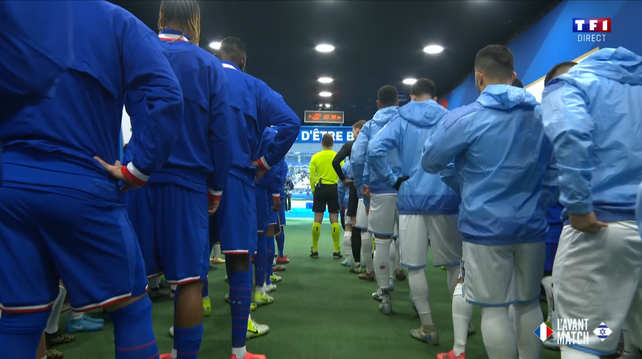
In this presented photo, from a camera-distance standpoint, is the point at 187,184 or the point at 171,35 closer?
the point at 187,184

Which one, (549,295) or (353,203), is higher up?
(353,203)

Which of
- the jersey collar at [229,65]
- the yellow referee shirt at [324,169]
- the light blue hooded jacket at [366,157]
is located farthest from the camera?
the yellow referee shirt at [324,169]

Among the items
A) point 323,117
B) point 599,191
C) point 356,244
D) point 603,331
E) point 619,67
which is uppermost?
point 323,117

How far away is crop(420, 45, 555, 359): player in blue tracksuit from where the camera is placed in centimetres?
180

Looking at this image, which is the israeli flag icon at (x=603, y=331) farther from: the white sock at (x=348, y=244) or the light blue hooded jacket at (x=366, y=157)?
the white sock at (x=348, y=244)

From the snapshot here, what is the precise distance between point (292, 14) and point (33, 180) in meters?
5.59

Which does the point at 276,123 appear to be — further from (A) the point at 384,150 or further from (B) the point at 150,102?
(B) the point at 150,102

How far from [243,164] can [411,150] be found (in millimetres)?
1270

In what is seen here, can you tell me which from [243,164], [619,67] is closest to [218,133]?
[243,164]

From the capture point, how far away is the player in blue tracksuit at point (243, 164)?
7.14 feet

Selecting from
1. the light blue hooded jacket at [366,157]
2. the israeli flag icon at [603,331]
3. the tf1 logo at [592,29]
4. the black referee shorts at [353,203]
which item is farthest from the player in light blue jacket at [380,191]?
the tf1 logo at [592,29]

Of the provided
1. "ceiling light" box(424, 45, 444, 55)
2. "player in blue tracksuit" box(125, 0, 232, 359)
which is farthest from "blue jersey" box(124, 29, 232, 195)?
"ceiling light" box(424, 45, 444, 55)

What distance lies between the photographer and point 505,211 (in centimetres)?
179

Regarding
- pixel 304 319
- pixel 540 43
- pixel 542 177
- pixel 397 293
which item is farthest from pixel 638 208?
pixel 540 43
